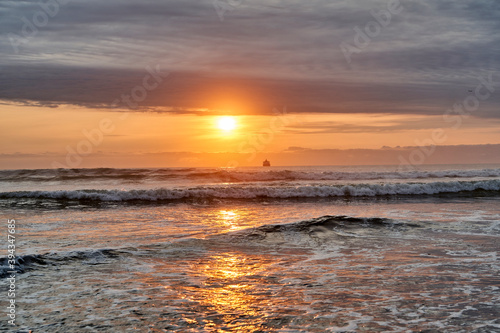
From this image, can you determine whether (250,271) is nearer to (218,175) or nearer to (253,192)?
(253,192)

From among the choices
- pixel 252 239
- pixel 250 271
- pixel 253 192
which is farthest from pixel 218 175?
pixel 250 271

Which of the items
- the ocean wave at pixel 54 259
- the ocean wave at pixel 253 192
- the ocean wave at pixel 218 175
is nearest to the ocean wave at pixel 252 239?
the ocean wave at pixel 54 259

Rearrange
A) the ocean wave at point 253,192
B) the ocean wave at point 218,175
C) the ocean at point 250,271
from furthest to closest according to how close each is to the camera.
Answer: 1. the ocean wave at point 218,175
2. the ocean wave at point 253,192
3. the ocean at point 250,271

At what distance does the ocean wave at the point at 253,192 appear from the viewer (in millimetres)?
26016

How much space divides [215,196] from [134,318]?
2048cm

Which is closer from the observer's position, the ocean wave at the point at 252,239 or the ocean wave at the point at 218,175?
the ocean wave at the point at 252,239

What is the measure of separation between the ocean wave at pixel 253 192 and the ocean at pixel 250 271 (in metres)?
5.53

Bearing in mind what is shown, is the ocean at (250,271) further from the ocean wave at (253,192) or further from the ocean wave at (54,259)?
the ocean wave at (253,192)

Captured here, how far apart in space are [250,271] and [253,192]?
61.1 ft

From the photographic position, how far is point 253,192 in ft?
90.7

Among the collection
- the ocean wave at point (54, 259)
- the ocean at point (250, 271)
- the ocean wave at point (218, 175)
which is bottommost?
the ocean at point (250, 271)

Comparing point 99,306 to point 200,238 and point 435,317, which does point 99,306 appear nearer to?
point 435,317

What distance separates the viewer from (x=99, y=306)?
6.70m

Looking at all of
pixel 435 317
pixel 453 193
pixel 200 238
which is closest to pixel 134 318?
pixel 435 317
